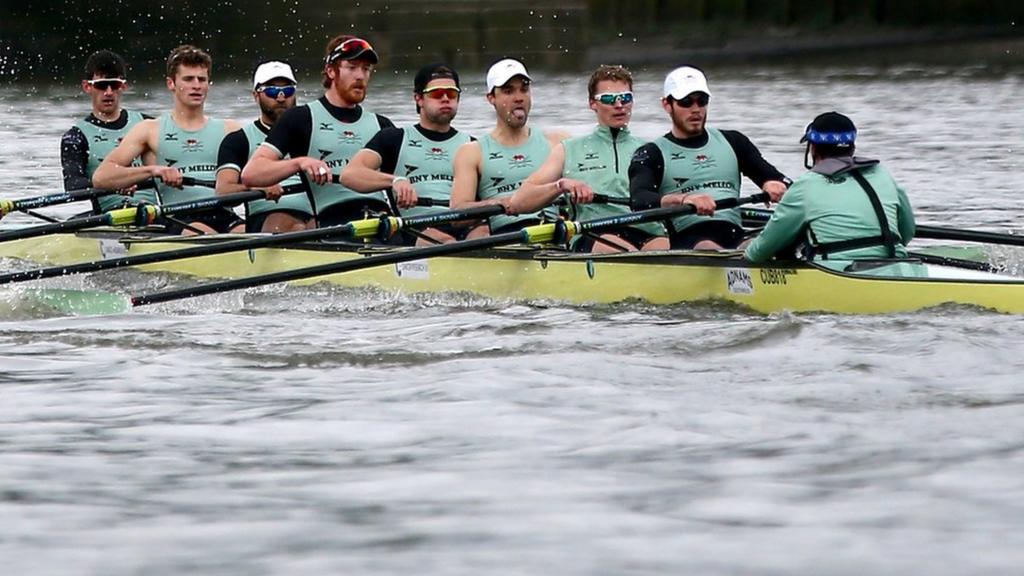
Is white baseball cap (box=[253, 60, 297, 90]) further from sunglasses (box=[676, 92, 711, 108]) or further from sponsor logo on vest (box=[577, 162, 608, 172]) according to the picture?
sunglasses (box=[676, 92, 711, 108])

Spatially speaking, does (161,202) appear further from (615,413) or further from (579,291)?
(615,413)

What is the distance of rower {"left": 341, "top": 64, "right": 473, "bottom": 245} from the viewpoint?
35.1ft

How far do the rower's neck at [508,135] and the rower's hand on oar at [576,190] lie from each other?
782mm

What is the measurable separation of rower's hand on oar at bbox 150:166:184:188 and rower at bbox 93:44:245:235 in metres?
0.22

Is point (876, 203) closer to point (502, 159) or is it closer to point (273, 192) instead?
point (502, 159)

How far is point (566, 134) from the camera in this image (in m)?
10.5

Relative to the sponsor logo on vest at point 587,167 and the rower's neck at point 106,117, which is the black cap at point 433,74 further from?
the rower's neck at point 106,117

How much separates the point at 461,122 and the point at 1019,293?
1830 cm

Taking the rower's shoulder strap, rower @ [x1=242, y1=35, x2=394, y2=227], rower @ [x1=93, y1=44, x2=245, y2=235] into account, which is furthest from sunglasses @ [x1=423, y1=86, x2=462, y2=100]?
the rower's shoulder strap

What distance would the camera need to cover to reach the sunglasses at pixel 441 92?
10.6m

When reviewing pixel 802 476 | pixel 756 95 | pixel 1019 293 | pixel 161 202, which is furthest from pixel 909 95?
pixel 802 476

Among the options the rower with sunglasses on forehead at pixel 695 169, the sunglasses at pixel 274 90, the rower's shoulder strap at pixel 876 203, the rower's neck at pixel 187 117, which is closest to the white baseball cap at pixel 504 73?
the rower with sunglasses on forehead at pixel 695 169

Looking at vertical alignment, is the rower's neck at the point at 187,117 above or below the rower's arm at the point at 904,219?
above

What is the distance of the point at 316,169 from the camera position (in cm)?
1063
